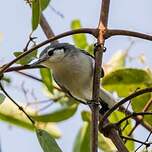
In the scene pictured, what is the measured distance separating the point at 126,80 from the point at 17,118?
1.64ft

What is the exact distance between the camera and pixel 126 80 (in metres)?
2.35

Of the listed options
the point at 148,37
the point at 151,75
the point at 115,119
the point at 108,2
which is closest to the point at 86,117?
the point at 115,119

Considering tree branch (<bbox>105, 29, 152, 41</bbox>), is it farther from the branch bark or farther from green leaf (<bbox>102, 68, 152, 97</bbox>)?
green leaf (<bbox>102, 68, 152, 97</bbox>)

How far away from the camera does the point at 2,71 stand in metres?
1.53

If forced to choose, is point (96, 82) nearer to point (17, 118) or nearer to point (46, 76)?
point (46, 76)

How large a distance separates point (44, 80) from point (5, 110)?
24 centimetres

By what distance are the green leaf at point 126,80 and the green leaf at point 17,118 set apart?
33 cm

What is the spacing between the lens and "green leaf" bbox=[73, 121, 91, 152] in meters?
2.34

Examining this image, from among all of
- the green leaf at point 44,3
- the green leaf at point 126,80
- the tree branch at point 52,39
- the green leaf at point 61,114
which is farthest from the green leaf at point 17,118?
the tree branch at point 52,39

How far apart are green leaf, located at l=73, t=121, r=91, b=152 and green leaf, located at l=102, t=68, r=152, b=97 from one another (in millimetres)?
204

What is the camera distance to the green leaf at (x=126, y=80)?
7.59ft

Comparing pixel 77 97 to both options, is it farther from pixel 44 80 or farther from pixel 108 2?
pixel 108 2

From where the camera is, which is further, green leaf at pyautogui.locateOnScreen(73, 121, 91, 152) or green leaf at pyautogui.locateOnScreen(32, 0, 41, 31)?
green leaf at pyautogui.locateOnScreen(73, 121, 91, 152)

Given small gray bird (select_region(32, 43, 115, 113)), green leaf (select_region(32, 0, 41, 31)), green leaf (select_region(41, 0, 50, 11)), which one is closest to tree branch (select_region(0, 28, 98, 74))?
green leaf (select_region(32, 0, 41, 31))
